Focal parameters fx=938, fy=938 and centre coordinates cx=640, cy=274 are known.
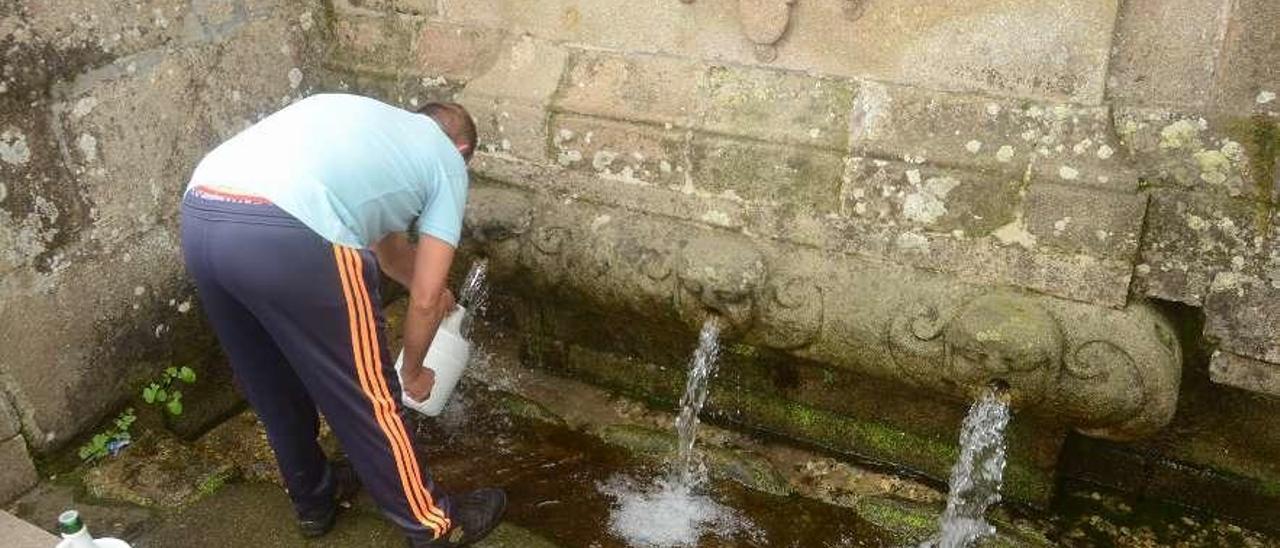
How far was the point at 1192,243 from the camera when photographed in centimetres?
250

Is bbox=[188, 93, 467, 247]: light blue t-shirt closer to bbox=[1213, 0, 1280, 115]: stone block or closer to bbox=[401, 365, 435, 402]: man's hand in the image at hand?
bbox=[401, 365, 435, 402]: man's hand

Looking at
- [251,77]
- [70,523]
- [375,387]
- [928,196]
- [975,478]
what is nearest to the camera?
[70,523]

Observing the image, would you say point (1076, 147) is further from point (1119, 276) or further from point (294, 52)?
point (294, 52)

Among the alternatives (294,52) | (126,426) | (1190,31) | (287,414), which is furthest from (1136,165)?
(126,426)

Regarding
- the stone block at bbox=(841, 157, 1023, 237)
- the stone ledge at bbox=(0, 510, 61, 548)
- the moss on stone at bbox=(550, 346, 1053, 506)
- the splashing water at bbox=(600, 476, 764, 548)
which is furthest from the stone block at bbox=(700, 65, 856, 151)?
the stone ledge at bbox=(0, 510, 61, 548)

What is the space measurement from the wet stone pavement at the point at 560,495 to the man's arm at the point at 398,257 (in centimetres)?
72

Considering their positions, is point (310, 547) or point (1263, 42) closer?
point (1263, 42)

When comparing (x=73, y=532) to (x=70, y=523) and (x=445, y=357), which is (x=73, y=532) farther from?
(x=445, y=357)

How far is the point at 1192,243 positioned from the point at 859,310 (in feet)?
2.93

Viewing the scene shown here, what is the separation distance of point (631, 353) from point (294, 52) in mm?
1705

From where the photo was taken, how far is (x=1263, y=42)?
2285mm

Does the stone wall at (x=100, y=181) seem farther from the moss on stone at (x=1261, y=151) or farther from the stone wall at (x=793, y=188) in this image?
the moss on stone at (x=1261, y=151)

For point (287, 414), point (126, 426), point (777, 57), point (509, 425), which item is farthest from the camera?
point (509, 425)

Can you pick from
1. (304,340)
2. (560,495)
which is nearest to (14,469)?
(304,340)
